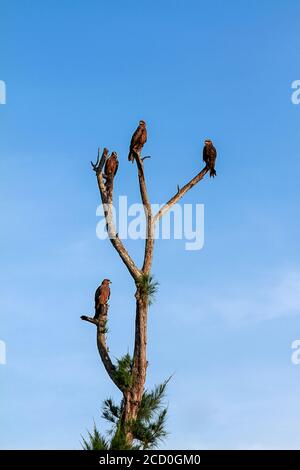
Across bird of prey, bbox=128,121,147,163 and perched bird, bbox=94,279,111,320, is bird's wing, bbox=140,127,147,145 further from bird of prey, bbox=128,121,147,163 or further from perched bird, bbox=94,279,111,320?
perched bird, bbox=94,279,111,320

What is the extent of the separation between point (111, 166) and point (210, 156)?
2181 mm

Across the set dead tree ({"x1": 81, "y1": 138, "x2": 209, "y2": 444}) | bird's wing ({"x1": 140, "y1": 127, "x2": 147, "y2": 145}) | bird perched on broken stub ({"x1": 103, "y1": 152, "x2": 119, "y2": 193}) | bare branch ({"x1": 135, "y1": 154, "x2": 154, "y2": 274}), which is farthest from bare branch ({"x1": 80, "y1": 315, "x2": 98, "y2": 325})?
bird's wing ({"x1": 140, "y1": 127, "x2": 147, "y2": 145})

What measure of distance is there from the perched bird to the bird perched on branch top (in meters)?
2.22

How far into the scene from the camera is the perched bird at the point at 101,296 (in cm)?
1612

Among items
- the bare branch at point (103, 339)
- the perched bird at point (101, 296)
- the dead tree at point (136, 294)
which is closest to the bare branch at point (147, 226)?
the dead tree at point (136, 294)

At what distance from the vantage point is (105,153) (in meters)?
16.2

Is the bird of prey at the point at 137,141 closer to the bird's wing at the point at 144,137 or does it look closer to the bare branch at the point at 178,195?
the bird's wing at the point at 144,137

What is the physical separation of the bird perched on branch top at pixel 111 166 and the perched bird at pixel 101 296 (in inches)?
87.5

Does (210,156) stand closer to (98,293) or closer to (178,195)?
(178,195)

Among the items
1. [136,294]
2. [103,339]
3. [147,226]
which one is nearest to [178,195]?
[147,226]

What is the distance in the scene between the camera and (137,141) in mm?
16375

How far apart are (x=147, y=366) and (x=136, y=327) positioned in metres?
0.77

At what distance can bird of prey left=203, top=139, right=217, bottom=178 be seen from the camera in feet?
55.2
